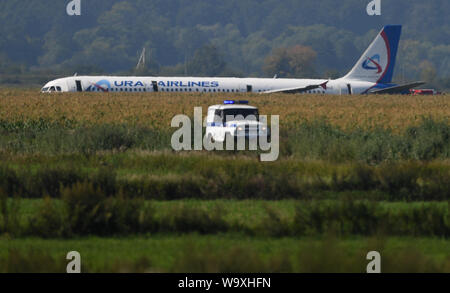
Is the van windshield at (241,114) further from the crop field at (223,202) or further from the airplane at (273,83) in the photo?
the airplane at (273,83)

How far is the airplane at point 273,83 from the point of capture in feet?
233

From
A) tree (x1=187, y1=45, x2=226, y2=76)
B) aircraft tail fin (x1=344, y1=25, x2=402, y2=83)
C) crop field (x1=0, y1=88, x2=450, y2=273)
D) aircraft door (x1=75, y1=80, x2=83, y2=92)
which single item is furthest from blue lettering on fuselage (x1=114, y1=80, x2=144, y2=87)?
tree (x1=187, y1=45, x2=226, y2=76)

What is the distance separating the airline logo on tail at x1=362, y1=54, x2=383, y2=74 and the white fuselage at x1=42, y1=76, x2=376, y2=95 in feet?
10.4

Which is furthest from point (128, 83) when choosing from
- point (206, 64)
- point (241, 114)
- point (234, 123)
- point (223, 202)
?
point (206, 64)

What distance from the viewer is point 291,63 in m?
176

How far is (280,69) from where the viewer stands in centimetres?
17738

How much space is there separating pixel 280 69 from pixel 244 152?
145421 millimetres

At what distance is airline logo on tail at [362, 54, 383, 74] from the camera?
81750mm

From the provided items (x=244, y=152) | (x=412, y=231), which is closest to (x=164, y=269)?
(x=412, y=231)

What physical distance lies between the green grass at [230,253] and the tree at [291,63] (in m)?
150

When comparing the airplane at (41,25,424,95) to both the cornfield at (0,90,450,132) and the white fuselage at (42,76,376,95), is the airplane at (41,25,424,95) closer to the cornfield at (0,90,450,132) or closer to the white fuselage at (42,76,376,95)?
the white fuselage at (42,76,376,95)

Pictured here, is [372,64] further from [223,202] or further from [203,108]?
[223,202]
